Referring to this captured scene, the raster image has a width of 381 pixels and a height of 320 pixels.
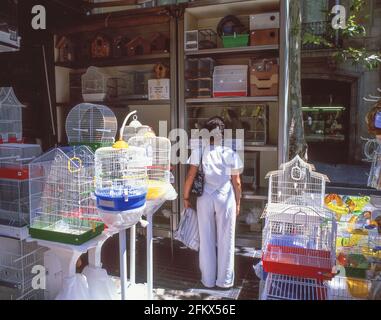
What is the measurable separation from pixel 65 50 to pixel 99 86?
2.37 ft

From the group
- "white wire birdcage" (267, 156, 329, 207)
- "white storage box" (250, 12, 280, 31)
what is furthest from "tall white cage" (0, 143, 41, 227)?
"white storage box" (250, 12, 280, 31)

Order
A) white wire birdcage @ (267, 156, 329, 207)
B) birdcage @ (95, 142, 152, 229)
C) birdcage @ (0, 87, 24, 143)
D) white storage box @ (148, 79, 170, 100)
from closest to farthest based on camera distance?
birdcage @ (95, 142, 152, 229)
white wire birdcage @ (267, 156, 329, 207)
birdcage @ (0, 87, 24, 143)
white storage box @ (148, 79, 170, 100)

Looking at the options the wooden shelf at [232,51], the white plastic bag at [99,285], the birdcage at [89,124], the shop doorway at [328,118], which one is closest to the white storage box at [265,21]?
the wooden shelf at [232,51]

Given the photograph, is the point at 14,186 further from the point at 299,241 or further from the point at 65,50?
the point at 65,50

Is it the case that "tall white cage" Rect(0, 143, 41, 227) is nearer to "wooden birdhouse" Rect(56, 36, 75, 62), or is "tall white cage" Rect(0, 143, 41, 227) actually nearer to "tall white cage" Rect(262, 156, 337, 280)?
"tall white cage" Rect(262, 156, 337, 280)

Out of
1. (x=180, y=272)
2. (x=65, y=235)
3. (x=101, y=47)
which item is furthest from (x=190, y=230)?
(x=101, y=47)

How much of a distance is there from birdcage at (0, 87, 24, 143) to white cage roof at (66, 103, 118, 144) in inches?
20.8

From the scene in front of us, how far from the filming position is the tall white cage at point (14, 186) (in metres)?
2.66

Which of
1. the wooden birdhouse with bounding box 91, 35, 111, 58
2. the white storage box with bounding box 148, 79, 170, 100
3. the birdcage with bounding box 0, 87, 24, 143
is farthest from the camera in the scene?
the wooden birdhouse with bounding box 91, 35, 111, 58

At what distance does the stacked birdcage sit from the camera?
2.25m

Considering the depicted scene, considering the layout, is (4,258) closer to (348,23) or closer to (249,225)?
(249,225)

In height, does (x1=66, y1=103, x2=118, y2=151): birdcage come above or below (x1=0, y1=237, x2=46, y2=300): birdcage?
above

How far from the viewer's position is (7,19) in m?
4.10
